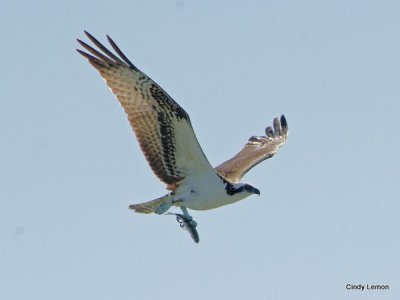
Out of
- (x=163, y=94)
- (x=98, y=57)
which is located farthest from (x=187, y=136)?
(x=98, y=57)

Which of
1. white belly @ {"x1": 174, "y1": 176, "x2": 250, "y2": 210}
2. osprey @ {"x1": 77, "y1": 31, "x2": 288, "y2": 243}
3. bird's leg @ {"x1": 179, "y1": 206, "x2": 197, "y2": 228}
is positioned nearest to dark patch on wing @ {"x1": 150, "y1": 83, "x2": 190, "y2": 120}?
osprey @ {"x1": 77, "y1": 31, "x2": 288, "y2": 243}

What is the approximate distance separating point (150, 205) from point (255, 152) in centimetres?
402

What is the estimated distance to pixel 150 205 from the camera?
16359 mm

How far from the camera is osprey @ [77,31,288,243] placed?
1577 centimetres

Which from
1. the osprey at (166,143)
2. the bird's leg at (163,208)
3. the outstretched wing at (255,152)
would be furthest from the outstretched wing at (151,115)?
the outstretched wing at (255,152)

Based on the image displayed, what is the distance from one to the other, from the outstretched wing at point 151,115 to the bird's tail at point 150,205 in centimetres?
47

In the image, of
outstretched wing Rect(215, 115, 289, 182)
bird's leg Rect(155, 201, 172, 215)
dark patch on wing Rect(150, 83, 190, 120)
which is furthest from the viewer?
outstretched wing Rect(215, 115, 289, 182)

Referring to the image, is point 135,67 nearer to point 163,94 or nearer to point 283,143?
point 163,94

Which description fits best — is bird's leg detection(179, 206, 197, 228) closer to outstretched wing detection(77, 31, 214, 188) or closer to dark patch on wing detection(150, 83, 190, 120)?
outstretched wing detection(77, 31, 214, 188)

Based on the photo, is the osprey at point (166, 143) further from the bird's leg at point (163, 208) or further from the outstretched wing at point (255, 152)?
the outstretched wing at point (255, 152)

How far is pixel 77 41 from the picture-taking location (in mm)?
15531

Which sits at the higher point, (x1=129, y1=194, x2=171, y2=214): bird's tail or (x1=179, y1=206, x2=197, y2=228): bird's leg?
(x1=129, y1=194, x2=171, y2=214): bird's tail

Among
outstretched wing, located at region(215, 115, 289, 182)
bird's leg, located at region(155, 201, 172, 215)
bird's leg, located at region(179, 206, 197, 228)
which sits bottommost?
bird's leg, located at region(179, 206, 197, 228)

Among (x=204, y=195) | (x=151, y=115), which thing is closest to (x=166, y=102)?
(x=151, y=115)
